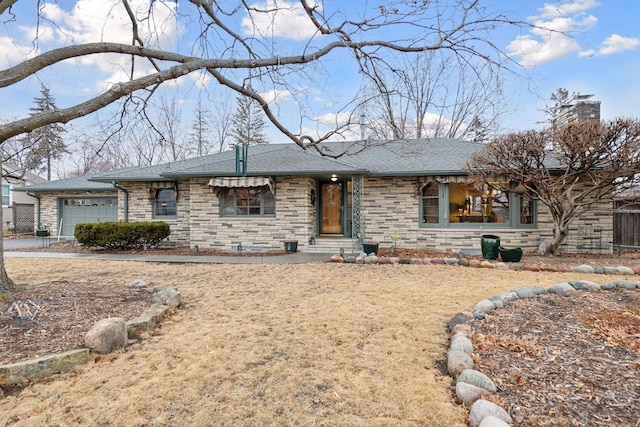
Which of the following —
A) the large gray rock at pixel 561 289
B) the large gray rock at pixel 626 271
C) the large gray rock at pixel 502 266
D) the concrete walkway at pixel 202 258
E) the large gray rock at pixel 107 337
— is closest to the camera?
the large gray rock at pixel 107 337

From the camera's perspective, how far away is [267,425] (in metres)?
2.13

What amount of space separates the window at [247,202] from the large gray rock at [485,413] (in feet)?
30.1

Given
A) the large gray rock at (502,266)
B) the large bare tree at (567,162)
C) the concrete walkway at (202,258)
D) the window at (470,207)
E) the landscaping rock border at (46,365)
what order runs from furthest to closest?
the window at (470,207) → the concrete walkway at (202,258) → the large gray rock at (502,266) → the large bare tree at (567,162) → the landscaping rock border at (46,365)

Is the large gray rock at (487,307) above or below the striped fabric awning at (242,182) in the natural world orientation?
below

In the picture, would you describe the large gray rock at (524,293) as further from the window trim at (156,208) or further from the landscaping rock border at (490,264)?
the window trim at (156,208)

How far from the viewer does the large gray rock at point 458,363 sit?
272 centimetres

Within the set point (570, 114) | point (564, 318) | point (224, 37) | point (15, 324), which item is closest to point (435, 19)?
point (224, 37)

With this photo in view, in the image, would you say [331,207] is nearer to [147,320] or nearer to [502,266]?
[502,266]

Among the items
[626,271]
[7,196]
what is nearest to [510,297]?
[626,271]

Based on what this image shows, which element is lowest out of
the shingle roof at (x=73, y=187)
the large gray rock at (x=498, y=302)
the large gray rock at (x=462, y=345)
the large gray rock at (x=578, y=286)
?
the large gray rock at (x=462, y=345)

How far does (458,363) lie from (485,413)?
2.18 ft

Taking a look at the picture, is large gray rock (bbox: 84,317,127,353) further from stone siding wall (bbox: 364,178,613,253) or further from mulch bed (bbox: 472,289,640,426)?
stone siding wall (bbox: 364,178,613,253)

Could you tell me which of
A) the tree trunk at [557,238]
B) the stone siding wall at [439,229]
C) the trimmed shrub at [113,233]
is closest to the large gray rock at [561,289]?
the tree trunk at [557,238]

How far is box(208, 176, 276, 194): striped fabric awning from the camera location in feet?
33.3
